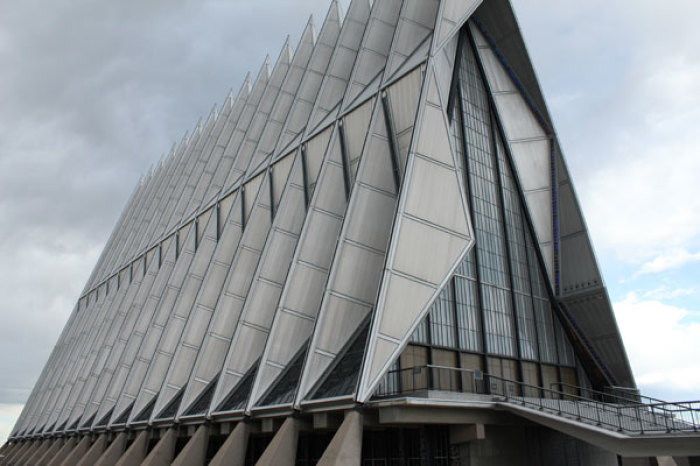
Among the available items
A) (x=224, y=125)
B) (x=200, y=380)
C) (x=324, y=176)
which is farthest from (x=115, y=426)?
(x=224, y=125)

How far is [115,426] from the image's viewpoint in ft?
102

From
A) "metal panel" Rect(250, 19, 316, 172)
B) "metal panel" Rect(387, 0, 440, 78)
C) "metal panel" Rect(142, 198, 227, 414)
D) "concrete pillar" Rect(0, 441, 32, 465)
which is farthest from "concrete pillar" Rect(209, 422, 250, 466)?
"concrete pillar" Rect(0, 441, 32, 465)

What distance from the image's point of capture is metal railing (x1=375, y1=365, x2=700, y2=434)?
16.2 m

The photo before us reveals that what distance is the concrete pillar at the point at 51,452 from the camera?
38763mm

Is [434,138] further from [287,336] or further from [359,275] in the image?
[287,336]

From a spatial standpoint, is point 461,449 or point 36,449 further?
point 36,449

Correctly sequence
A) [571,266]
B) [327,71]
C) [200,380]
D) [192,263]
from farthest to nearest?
[192,263] < [327,71] < [571,266] < [200,380]

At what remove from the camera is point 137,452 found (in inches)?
1062

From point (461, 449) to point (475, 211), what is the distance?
11054mm

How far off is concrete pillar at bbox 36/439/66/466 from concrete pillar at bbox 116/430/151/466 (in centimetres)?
1561

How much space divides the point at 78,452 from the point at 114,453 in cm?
748

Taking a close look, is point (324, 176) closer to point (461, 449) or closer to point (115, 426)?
point (461, 449)

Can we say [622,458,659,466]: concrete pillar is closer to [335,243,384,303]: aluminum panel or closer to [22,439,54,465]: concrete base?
[335,243,384,303]: aluminum panel

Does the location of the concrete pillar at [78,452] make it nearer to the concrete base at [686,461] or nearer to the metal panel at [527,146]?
the metal panel at [527,146]
